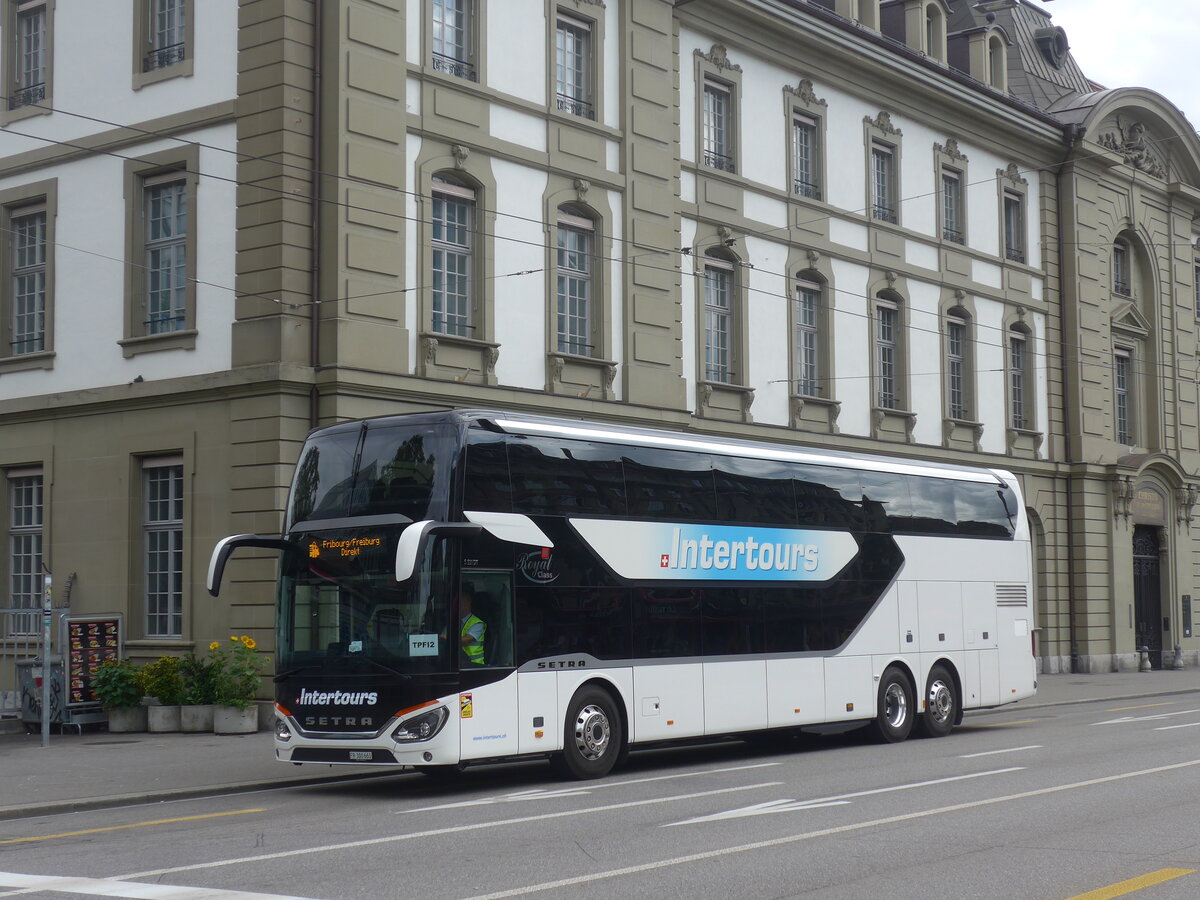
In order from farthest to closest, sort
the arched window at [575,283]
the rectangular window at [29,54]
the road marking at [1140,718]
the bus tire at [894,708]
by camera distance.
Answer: the arched window at [575,283] < the rectangular window at [29,54] < the road marking at [1140,718] < the bus tire at [894,708]

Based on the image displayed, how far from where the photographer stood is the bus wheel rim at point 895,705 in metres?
20.7

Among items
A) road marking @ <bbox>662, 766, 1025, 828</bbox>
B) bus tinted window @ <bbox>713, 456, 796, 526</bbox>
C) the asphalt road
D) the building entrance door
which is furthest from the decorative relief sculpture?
road marking @ <bbox>662, 766, 1025, 828</bbox>

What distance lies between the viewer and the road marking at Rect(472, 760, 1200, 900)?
30.0 feet

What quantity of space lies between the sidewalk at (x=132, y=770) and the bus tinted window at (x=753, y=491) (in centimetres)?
484

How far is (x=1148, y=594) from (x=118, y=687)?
2962 cm

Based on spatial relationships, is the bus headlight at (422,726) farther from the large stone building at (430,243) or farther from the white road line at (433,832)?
the large stone building at (430,243)

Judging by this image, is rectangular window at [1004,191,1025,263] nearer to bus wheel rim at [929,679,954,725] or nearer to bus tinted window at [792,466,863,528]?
bus wheel rim at [929,679,954,725]

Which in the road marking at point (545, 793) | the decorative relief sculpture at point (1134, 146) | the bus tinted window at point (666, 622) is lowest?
the road marking at point (545, 793)

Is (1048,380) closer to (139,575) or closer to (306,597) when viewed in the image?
(139,575)

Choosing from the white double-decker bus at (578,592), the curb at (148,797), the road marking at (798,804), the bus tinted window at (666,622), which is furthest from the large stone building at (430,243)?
the road marking at (798,804)

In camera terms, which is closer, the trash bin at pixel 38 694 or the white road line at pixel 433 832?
the white road line at pixel 433 832

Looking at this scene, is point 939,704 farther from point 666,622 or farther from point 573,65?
point 573,65

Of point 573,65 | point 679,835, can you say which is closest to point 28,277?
point 573,65

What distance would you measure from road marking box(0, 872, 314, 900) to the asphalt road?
0.07 ft
